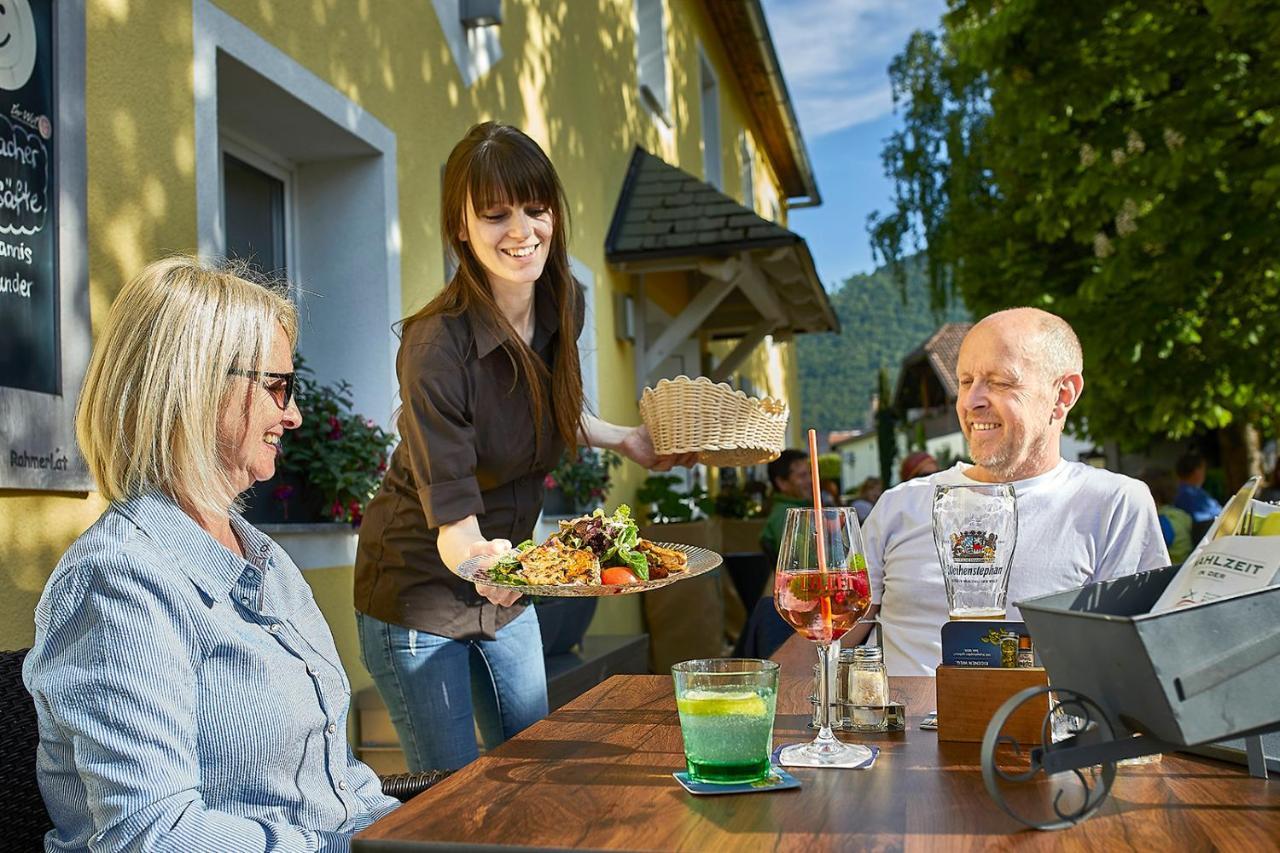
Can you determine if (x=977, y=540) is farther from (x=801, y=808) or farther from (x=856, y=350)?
(x=856, y=350)

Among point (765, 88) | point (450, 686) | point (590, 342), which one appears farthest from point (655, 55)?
point (450, 686)

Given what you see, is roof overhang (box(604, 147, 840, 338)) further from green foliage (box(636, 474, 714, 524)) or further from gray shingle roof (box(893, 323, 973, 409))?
gray shingle roof (box(893, 323, 973, 409))

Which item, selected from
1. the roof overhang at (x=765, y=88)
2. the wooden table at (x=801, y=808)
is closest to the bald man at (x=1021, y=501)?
the wooden table at (x=801, y=808)

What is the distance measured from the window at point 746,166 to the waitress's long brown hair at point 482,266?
12.9m

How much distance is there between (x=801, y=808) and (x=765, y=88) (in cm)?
1569

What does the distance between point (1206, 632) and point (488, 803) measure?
0.83m

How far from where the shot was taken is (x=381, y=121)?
4.93 metres

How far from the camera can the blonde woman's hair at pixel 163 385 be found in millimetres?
1707

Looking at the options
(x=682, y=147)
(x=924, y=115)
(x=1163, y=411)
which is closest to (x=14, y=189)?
(x=682, y=147)

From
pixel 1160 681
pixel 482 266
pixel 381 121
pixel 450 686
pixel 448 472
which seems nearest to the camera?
pixel 1160 681

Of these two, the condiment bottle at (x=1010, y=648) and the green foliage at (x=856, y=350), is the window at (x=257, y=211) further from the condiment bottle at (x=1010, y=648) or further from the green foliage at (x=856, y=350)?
the green foliage at (x=856, y=350)

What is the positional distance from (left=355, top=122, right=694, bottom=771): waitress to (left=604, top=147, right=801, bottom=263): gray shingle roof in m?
5.08

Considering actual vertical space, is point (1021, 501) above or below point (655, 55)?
below

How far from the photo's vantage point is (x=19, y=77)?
9.14ft
